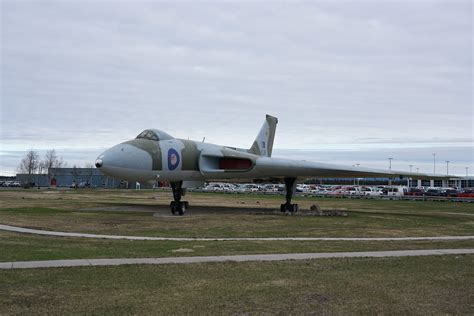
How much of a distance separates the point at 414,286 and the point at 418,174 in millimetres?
20933

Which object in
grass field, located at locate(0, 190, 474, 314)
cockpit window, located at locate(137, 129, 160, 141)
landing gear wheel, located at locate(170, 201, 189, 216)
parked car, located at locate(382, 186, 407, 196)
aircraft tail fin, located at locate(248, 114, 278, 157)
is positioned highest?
aircraft tail fin, located at locate(248, 114, 278, 157)

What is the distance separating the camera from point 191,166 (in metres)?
27.3

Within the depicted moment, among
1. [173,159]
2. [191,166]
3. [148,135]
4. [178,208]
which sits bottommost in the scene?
[178,208]

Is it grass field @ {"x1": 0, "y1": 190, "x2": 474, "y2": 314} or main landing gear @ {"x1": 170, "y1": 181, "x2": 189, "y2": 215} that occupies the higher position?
main landing gear @ {"x1": 170, "y1": 181, "x2": 189, "y2": 215}

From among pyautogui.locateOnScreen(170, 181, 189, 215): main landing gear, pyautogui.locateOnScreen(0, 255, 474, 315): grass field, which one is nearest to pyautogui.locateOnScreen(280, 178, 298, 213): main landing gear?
pyautogui.locateOnScreen(170, 181, 189, 215): main landing gear

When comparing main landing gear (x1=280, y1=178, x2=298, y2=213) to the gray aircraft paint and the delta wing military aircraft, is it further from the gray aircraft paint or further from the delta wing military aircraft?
the gray aircraft paint

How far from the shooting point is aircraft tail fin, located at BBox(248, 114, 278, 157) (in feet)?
119

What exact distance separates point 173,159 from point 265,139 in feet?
40.0

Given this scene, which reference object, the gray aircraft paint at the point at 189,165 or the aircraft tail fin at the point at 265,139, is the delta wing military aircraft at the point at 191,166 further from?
the aircraft tail fin at the point at 265,139

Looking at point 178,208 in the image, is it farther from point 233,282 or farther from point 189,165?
point 233,282

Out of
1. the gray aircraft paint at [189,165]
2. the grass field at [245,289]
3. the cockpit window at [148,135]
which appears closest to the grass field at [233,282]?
the grass field at [245,289]

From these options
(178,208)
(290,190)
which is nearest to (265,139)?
(290,190)

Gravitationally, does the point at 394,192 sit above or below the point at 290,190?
below

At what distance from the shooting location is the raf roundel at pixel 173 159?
25.7 m
